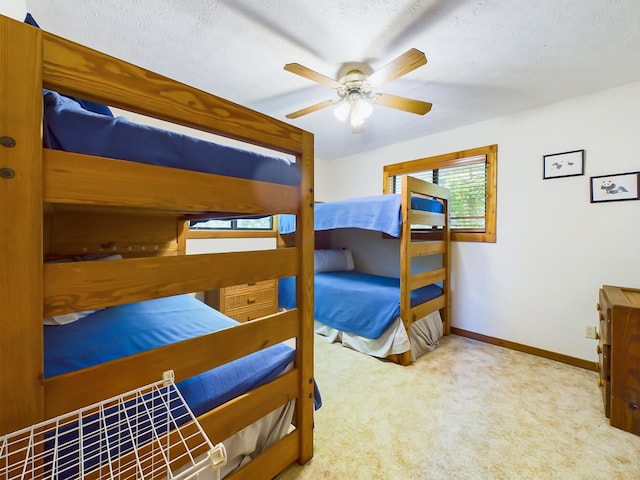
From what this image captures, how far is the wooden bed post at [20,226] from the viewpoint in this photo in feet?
1.92

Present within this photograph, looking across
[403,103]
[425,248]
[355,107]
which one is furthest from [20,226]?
[425,248]

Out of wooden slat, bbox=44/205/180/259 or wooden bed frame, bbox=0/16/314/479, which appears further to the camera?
wooden slat, bbox=44/205/180/259

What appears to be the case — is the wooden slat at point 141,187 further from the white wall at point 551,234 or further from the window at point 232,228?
the white wall at point 551,234

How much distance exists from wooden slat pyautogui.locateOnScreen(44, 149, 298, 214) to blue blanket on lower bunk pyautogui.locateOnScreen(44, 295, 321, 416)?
0.52 meters

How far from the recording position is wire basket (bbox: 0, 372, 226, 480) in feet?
1.78

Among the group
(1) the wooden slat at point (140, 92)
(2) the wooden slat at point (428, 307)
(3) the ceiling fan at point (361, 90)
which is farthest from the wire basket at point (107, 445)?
(2) the wooden slat at point (428, 307)

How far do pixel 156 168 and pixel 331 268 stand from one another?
2820 millimetres

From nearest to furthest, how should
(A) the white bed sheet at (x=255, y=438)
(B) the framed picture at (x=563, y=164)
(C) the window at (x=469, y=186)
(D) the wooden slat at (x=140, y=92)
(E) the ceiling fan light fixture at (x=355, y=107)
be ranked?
(D) the wooden slat at (x=140, y=92), (A) the white bed sheet at (x=255, y=438), (E) the ceiling fan light fixture at (x=355, y=107), (B) the framed picture at (x=563, y=164), (C) the window at (x=469, y=186)

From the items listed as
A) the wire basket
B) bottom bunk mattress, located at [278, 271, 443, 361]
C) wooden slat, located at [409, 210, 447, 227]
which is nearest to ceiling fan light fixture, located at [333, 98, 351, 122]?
wooden slat, located at [409, 210, 447, 227]

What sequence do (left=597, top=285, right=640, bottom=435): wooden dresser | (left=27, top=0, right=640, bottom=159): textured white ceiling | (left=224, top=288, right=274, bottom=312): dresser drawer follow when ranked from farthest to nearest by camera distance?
1. (left=224, top=288, right=274, bottom=312): dresser drawer
2. (left=597, top=285, right=640, bottom=435): wooden dresser
3. (left=27, top=0, right=640, bottom=159): textured white ceiling

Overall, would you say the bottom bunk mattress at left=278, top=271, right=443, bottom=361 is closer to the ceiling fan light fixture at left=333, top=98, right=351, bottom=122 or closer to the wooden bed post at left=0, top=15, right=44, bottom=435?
the ceiling fan light fixture at left=333, top=98, right=351, bottom=122

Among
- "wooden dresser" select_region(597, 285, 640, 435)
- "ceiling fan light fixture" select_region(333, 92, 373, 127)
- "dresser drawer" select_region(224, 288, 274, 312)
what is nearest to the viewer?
"wooden dresser" select_region(597, 285, 640, 435)

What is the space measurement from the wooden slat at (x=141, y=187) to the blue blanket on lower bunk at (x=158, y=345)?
52 cm

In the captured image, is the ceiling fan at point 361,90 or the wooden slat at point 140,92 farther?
the ceiling fan at point 361,90
